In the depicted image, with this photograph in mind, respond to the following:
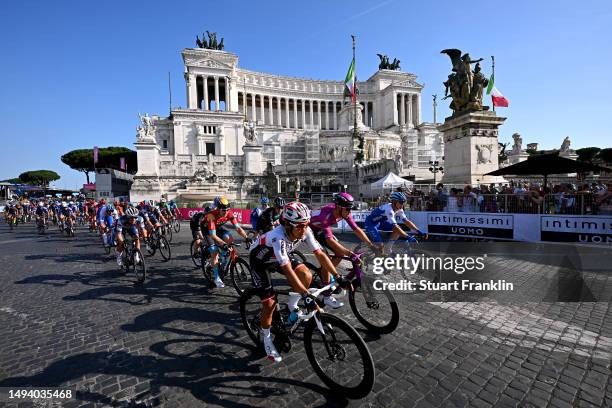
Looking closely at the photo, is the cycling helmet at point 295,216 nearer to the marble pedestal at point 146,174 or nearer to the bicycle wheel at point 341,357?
the bicycle wheel at point 341,357

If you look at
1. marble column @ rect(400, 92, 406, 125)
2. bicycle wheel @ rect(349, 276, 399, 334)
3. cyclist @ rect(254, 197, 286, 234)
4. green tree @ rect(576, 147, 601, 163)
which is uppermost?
marble column @ rect(400, 92, 406, 125)

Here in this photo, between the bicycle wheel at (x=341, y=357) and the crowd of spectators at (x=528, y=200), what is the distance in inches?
402

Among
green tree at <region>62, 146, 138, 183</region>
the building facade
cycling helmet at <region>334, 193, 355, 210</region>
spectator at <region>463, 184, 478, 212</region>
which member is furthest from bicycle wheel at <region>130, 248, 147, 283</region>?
green tree at <region>62, 146, 138, 183</region>

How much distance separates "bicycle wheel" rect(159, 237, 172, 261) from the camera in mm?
9264

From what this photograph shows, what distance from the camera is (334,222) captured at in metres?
5.48

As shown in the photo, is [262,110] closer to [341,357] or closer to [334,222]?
[334,222]

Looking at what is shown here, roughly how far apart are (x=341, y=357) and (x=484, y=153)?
45.7ft

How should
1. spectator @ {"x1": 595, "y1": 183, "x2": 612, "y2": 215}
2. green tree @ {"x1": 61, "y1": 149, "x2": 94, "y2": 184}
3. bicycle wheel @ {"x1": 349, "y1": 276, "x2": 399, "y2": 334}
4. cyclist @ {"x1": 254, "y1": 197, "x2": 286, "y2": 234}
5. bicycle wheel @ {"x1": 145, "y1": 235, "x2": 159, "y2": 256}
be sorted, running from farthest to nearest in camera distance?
green tree @ {"x1": 61, "y1": 149, "x2": 94, "y2": 184} < bicycle wheel @ {"x1": 145, "y1": 235, "x2": 159, "y2": 256} < spectator @ {"x1": 595, "y1": 183, "x2": 612, "y2": 215} < cyclist @ {"x1": 254, "y1": 197, "x2": 286, "y2": 234} < bicycle wheel @ {"x1": 349, "y1": 276, "x2": 399, "y2": 334}

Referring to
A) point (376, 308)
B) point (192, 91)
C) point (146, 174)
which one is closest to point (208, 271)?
point (376, 308)

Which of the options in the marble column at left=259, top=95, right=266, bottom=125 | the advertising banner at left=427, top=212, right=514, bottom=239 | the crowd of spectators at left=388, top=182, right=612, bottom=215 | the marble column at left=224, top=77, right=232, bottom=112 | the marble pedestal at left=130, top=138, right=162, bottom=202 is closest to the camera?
the crowd of spectators at left=388, top=182, right=612, bottom=215

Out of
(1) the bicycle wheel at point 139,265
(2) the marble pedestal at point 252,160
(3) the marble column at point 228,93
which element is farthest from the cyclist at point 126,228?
(3) the marble column at point 228,93

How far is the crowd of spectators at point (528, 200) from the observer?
9172 millimetres

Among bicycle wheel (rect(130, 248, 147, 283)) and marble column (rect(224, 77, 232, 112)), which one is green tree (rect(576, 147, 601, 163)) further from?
bicycle wheel (rect(130, 248, 147, 283))

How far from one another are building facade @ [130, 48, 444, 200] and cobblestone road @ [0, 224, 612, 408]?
65.0ft
